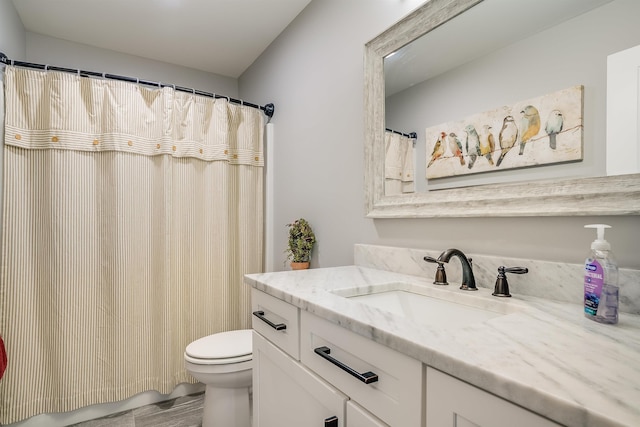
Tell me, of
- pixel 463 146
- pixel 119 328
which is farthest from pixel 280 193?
pixel 463 146

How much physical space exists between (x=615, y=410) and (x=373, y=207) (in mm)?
1150

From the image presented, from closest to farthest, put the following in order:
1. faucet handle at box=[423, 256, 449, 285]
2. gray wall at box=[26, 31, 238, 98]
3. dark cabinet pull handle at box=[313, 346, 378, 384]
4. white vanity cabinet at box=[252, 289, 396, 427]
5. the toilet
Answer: dark cabinet pull handle at box=[313, 346, 378, 384] → white vanity cabinet at box=[252, 289, 396, 427] → faucet handle at box=[423, 256, 449, 285] → the toilet → gray wall at box=[26, 31, 238, 98]

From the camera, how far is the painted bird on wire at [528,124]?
0.95 m

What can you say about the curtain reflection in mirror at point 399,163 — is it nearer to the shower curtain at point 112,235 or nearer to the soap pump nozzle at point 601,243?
the soap pump nozzle at point 601,243

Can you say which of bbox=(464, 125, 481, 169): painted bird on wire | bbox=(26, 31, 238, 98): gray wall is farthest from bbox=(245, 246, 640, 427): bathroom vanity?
bbox=(26, 31, 238, 98): gray wall

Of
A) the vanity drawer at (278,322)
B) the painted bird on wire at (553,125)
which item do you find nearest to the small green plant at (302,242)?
the vanity drawer at (278,322)

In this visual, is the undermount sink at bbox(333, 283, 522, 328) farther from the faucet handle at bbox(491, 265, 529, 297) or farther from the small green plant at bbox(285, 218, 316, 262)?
the small green plant at bbox(285, 218, 316, 262)

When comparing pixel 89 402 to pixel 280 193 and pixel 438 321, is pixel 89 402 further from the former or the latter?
pixel 438 321

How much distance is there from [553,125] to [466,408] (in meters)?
0.81

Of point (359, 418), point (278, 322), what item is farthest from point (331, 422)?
point (278, 322)

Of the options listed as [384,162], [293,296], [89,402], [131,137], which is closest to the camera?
[293,296]

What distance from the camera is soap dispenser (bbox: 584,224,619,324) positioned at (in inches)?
27.0

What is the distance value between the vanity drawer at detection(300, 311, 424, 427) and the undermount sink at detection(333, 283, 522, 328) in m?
0.22

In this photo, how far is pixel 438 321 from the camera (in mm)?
1009
